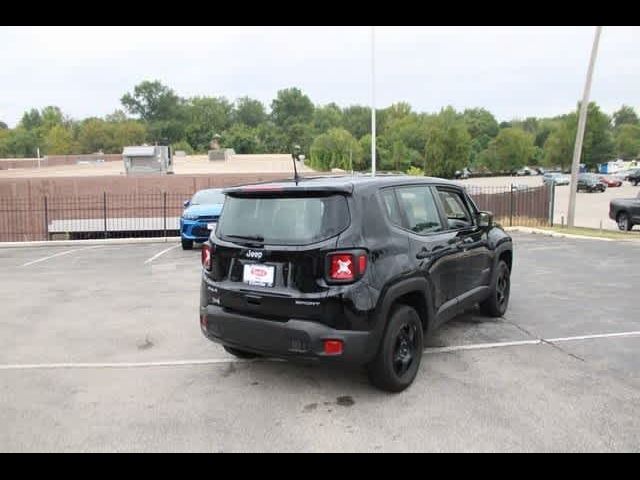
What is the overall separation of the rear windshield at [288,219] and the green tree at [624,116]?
156766mm

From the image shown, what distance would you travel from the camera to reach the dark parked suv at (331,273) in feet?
13.0

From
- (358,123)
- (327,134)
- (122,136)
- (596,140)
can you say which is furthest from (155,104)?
(596,140)

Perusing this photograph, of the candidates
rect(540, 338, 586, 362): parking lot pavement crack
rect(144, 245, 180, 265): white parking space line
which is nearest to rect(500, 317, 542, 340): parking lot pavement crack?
rect(540, 338, 586, 362): parking lot pavement crack

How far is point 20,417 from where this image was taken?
4.00 m

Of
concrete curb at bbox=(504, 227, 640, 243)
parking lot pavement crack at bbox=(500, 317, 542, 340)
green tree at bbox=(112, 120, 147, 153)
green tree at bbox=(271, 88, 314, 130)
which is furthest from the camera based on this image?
green tree at bbox=(271, 88, 314, 130)

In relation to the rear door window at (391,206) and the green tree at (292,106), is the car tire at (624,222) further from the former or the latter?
the green tree at (292,106)

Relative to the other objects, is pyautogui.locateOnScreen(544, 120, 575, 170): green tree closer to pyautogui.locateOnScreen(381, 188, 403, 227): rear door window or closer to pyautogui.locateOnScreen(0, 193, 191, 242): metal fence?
pyautogui.locateOnScreen(0, 193, 191, 242): metal fence

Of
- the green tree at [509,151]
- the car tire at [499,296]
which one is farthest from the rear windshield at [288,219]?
the green tree at [509,151]

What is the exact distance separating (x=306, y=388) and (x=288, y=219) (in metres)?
1.41

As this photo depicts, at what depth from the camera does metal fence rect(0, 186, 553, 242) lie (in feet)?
68.0

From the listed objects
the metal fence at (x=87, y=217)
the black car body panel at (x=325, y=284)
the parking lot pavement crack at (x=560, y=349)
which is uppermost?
the black car body panel at (x=325, y=284)

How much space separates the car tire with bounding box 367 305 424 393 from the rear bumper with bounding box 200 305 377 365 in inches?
6.1

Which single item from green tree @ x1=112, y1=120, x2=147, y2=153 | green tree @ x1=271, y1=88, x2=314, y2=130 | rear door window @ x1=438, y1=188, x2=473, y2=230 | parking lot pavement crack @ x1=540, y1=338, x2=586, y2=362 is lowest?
parking lot pavement crack @ x1=540, y1=338, x2=586, y2=362
